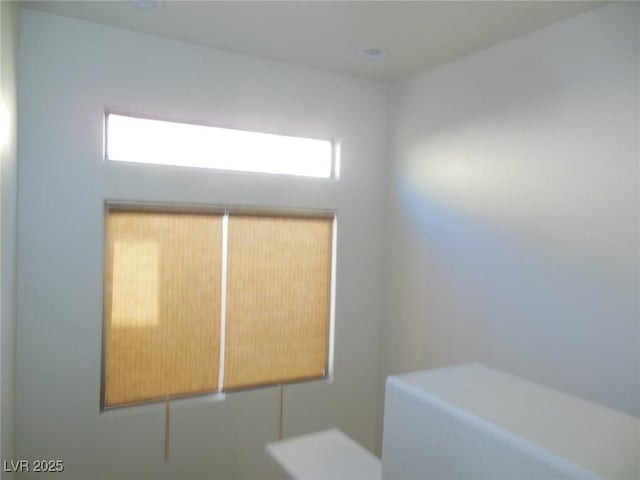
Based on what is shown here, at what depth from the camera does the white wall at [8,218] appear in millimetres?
1942

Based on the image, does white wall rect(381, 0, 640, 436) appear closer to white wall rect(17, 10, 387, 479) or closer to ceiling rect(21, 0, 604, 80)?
ceiling rect(21, 0, 604, 80)

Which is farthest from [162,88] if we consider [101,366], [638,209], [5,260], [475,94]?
[638,209]

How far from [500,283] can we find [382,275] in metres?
1.11

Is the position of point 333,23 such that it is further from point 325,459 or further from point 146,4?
point 325,459

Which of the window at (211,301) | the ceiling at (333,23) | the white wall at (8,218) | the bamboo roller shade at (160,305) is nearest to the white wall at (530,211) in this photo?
the ceiling at (333,23)

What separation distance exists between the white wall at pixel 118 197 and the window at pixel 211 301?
0.32ft

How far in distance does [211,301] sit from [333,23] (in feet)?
6.09

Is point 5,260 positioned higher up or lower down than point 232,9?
lower down

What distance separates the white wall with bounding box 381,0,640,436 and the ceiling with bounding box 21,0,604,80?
206mm

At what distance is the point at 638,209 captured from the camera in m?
2.12

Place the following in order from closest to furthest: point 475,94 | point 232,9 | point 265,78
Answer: point 232,9 < point 475,94 < point 265,78

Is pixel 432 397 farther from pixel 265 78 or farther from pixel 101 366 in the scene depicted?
pixel 265 78

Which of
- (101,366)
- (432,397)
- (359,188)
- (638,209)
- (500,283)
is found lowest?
(101,366)

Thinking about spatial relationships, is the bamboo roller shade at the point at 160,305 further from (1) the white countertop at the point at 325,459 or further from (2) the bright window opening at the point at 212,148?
(1) the white countertop at the point at 325,459
